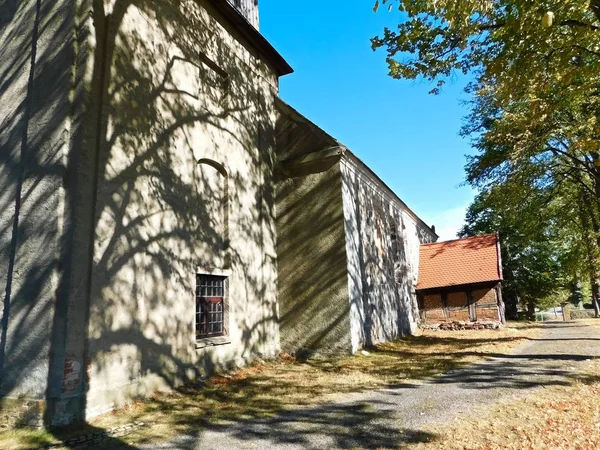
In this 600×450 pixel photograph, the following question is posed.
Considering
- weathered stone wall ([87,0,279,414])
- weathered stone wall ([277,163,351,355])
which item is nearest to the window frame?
weathered stone wall ([87,0,279,414])

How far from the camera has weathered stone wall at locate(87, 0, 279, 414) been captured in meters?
7.25

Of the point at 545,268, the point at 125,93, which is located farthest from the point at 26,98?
the point at 545,268

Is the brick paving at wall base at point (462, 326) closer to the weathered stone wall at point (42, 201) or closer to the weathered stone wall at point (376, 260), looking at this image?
the weathered stone wall at point (376, 260)

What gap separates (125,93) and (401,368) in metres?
8.98

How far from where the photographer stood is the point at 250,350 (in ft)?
36.3

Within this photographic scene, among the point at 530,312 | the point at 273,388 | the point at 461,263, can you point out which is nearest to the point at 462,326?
the point at 461,263

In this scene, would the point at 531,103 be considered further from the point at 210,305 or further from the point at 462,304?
the point at 462,304

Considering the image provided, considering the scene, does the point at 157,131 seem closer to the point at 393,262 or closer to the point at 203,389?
the point at 203,389

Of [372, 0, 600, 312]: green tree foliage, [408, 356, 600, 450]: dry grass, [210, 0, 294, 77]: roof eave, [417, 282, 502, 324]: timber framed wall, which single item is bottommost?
[408, 356, 600, 450]: dry grass

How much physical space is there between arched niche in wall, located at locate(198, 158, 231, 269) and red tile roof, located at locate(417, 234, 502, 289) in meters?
13.8

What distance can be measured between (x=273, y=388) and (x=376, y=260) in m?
8.47

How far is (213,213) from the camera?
10.4 metres

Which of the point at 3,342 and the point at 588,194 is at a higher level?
the point at 588,194

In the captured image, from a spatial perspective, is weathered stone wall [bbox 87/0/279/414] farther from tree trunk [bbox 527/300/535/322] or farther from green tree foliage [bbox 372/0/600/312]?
tree trunk [bbox 527/300/535/322]
